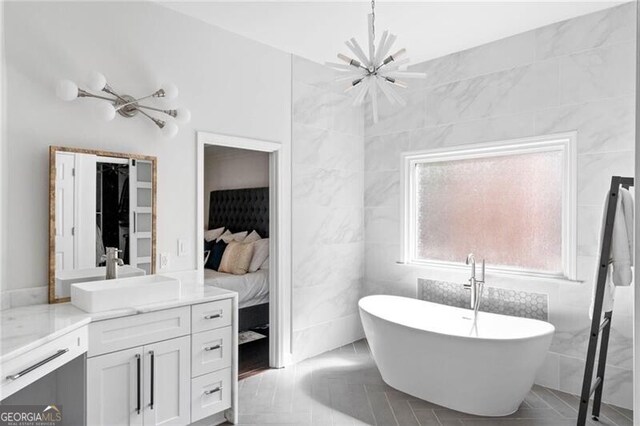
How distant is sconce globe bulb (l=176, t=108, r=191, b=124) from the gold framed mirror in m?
0.33

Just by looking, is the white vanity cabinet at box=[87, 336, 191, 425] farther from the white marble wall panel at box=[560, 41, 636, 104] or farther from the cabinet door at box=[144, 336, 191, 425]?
the white marble wall panel at box=[560, 41, 636, 104]

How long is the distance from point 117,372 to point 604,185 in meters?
3.49

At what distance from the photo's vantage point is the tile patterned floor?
9.03 ft

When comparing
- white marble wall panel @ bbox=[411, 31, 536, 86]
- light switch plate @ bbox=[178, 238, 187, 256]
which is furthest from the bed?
white marble wall panel @ bbox=[411, 31, 536, 86]

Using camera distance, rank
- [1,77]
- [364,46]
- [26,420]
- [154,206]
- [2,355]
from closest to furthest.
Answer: [2,355] → [26,420] → [1,77] → [154,206] → [364,46]

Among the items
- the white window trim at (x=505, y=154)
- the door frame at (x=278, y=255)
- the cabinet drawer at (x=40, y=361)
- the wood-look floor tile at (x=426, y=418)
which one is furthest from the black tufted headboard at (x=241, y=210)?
the cabinet drawer at (x=40, y=361)

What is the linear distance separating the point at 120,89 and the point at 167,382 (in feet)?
6.28

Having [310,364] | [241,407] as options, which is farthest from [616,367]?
[241,407]

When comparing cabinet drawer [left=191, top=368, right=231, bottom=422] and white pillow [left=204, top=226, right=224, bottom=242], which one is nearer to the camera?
cabinet drawer [left=191, top=368, right=231, bottom=422]

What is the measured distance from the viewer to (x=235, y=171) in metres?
5.73

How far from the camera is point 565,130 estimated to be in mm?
3191

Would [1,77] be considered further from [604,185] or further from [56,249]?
[604,185]

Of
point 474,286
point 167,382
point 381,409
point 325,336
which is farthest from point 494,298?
point 167,382

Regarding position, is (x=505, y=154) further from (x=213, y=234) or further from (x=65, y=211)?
(x=213, y=234)
